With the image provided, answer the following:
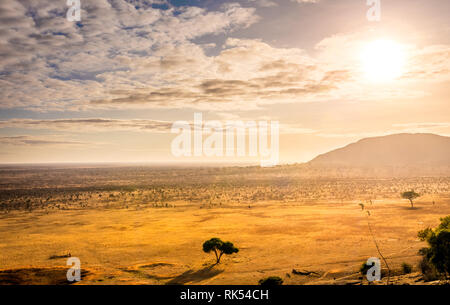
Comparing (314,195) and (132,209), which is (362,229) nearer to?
(314,195)

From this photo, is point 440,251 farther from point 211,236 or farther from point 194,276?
point 211,236

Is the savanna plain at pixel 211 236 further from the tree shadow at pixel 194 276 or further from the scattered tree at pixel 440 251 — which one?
the scattered tree at pixel 440 251

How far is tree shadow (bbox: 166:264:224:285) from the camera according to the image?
2094 cm

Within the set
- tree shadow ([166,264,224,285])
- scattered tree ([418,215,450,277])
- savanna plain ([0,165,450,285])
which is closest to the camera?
scattered tree ([418,215,450,277])

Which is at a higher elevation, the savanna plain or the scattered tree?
the scattered tree

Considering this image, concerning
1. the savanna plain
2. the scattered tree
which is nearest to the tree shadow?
the savanna plain

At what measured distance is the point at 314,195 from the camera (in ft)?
227

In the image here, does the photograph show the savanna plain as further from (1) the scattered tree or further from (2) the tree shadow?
(1) the scattered tree

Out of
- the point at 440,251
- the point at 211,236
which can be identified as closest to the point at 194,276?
the point at 211,236

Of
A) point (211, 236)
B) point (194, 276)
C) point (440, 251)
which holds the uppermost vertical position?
point (440, 251)

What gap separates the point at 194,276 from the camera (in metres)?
22.0

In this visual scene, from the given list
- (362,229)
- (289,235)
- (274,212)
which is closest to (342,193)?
(274,212)

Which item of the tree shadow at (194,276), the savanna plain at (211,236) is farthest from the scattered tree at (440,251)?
the tree shadow at (194,276)
